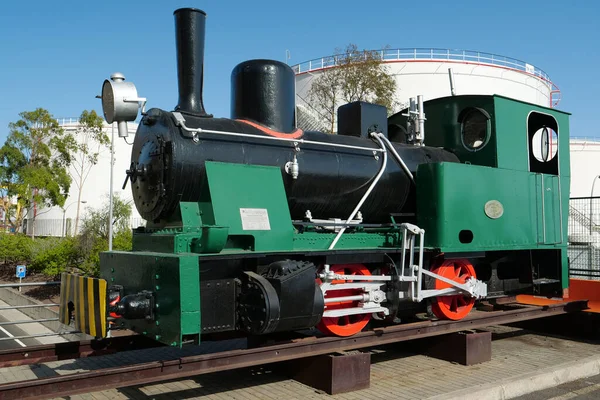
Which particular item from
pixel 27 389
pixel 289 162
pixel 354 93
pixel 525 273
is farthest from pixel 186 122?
pixel 354 93

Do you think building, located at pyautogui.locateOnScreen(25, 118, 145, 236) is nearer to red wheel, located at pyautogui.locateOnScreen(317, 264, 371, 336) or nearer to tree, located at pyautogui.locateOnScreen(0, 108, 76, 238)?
tree, located at pyautogui.locateOnScreen(0, 108, 76, 238)

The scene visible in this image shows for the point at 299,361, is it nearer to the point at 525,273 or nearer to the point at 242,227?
the point at 242,227

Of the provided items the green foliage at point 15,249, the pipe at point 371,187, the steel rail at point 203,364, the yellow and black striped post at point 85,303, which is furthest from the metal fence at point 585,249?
the green foliage at point 15,249

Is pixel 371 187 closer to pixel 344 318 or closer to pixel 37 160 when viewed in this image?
pixel 344 318

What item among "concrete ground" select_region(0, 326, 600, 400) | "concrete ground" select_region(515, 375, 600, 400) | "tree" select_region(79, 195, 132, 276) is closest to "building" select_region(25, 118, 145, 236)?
"tree" select_region(79, 195, 132, 276)

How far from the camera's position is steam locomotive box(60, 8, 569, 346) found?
14.8 ft

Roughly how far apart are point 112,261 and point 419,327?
10.7 ft

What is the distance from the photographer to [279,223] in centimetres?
493

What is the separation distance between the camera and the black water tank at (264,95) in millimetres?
5672

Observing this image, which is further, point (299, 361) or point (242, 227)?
point (299, 361)

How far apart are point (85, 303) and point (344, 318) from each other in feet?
8.50

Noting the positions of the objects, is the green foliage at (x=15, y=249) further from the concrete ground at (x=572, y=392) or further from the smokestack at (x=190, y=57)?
the concrete ground at (x=572, y=392)

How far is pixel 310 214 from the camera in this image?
18.2 ft

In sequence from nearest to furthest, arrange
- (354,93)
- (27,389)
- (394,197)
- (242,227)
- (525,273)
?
(27,389) < (242,227) < (394,197) < (525,273) < (354,93)
